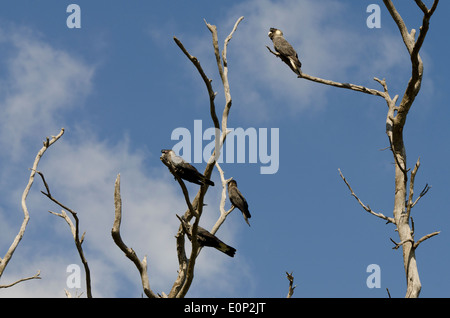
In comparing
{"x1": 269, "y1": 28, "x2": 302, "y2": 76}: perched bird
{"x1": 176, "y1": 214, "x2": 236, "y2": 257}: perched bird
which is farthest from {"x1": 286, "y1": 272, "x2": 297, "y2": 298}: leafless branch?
{"x1": 269, "y1": 28, "x2": 302, "y2": 76}: perched bird

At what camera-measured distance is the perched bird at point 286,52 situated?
10.5 meters

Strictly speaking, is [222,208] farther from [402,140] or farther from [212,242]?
[402,140]

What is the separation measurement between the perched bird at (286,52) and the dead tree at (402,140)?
4.13 feet

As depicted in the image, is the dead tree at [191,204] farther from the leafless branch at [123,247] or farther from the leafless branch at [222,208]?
the leafless branch at [222,208]

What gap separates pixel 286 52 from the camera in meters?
11.7

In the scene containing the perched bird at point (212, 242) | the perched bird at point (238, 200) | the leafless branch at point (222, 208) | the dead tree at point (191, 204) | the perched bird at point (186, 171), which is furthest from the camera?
the perched bird at point (238, 200)

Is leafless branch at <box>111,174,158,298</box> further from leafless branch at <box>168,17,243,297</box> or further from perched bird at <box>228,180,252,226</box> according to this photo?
perched bird at <box>228,180,252,226</box>

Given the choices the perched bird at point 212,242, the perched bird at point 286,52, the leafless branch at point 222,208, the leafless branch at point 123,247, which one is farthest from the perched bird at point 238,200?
the leafless branch at point 123,247

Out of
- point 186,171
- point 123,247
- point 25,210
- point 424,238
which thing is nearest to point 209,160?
point 186,171
